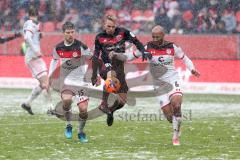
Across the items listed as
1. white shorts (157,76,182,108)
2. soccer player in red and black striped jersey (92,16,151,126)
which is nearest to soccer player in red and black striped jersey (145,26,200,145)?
white shorts (157,76,182,108)

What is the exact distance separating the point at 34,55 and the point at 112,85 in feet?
18.4

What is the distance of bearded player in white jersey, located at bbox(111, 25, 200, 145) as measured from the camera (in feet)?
43.9

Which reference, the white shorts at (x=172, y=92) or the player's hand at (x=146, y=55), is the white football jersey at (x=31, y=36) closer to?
the white shorts at (x=172, y=92)

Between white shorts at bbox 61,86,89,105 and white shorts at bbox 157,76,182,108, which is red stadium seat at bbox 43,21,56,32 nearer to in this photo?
white shorts at bbox 61,86,89,105

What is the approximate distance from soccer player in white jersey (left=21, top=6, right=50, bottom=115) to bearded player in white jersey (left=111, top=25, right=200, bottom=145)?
5395 mm

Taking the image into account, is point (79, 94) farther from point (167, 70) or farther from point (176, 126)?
point (176, 126)

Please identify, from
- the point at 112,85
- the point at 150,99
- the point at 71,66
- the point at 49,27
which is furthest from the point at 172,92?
the point at 49,27

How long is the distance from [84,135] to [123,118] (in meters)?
4.61

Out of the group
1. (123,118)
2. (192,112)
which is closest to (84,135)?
(123,118)

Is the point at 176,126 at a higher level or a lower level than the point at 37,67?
lower

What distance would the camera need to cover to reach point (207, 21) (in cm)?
2792

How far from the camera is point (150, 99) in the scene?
23.8 meters

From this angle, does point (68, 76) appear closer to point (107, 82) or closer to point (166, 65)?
point (107, 82)

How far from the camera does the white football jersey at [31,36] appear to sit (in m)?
18.9
